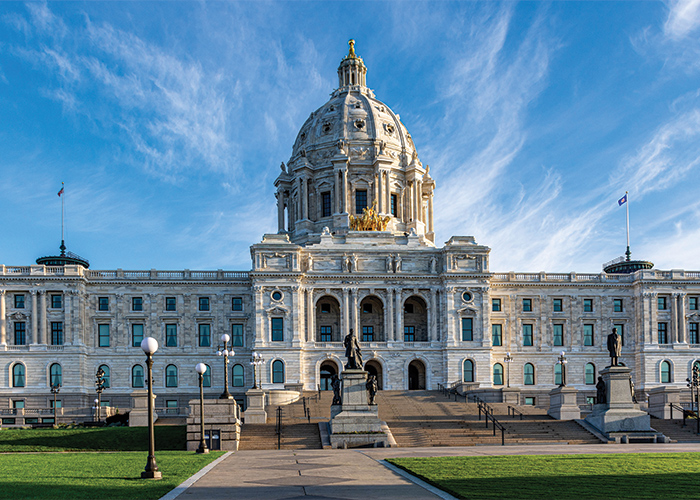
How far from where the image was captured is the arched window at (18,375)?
73.8 m

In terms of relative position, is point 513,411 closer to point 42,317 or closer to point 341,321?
point 341,321

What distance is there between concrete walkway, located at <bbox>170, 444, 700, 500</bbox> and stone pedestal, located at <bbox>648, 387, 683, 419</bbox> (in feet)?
49.0

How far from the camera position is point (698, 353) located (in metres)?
79.1

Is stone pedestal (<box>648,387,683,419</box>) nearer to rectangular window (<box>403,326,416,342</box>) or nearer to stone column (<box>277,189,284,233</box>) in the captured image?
rectangular window (<box>403,326,416,342</box>)

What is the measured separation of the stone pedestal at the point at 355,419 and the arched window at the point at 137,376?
39265 mm

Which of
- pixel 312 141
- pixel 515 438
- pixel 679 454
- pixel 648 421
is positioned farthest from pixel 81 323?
pixel 679 454

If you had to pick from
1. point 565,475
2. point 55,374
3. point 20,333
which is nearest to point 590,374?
point 55,374

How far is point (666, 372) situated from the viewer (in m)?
78.8

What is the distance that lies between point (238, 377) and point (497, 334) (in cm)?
2573

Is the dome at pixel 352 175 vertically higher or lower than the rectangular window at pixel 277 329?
higher

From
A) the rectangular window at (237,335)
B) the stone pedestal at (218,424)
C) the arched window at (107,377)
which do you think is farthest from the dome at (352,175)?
the stone pedestal at (218,424)

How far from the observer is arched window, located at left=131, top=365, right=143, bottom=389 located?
250 ft

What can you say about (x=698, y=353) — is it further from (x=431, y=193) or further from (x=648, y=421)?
(x=648, y=421)

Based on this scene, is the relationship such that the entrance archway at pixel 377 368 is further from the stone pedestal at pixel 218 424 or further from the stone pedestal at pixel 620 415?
the stone pedestal at pixel 218 424
